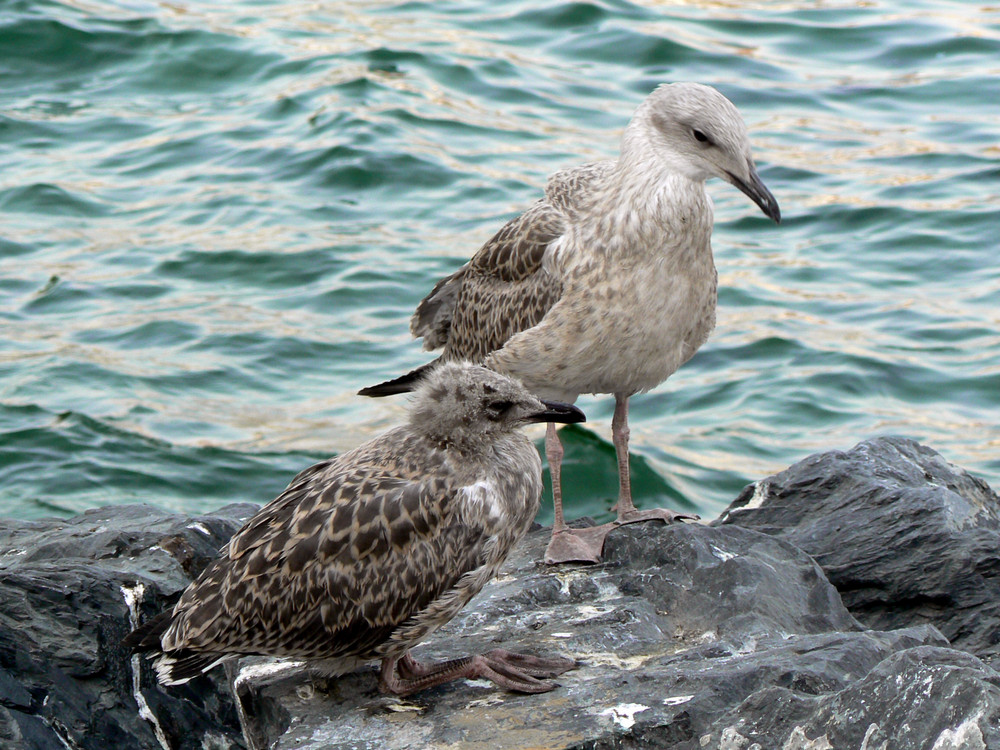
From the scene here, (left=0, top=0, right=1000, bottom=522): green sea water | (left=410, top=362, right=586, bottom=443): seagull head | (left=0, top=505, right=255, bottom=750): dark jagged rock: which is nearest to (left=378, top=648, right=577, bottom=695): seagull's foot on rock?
(left=410, top=362, right=586, bottom=443): seagull head

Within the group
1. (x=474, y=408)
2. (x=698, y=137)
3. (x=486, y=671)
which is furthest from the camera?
(x=698, y=137)

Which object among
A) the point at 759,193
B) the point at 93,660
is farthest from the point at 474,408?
the point at 759,193

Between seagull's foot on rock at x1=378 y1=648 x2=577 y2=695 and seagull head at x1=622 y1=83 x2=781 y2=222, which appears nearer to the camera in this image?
seagull's foot on rock at x1=378 y1=648 x2=577 y2=695

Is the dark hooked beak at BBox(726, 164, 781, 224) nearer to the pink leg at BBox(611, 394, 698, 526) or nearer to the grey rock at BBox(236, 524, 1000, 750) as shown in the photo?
the pink leg at BBox(611, 394, 698, 526)

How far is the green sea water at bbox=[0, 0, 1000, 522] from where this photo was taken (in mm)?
10172

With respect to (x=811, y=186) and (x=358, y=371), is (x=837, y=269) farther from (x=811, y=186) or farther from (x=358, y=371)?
(x=358, y=371)

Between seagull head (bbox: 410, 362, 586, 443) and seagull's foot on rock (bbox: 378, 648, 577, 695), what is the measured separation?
796 millimetres

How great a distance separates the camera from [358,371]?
35.6 feet

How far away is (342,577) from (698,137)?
2.63m

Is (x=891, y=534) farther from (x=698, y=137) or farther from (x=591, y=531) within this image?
(x=698, y=137)

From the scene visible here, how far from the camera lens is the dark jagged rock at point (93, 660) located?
4.88 meters

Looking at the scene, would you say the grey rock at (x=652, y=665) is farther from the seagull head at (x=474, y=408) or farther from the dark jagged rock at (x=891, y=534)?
the seagull head at (x=474, y=408)

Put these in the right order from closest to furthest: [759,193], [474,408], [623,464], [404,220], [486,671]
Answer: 1. [486,671]
2. [474,408]
3. [759,193]
4. [623,464]
5. [404,220]

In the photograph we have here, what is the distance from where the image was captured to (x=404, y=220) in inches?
504
